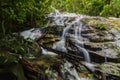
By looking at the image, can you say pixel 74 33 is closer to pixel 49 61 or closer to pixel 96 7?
pixel 49 61

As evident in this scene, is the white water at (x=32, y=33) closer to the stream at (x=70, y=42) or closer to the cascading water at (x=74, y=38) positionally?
the stream at (x=70, y=42)

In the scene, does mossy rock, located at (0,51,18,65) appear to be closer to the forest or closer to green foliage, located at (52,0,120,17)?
the forest

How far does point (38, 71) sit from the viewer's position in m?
5.98

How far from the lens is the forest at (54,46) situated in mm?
6035

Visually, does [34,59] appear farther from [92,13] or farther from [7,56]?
[92,13]

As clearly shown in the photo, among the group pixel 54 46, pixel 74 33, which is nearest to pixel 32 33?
pixel 54 46

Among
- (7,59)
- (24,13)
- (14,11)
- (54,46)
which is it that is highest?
(14,11)

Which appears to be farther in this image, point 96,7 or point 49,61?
point 96,7

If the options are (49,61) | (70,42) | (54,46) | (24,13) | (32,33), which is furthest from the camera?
(32,33)

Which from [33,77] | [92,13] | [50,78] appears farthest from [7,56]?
[92,13]

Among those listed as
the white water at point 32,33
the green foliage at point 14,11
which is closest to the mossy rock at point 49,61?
the green foliage at point 14,11

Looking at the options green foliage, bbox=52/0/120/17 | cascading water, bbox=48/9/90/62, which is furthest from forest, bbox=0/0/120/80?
green foliage, bbox=52/0/120/17

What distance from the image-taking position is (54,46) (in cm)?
796

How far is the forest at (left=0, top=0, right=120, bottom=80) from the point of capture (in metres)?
6.04
